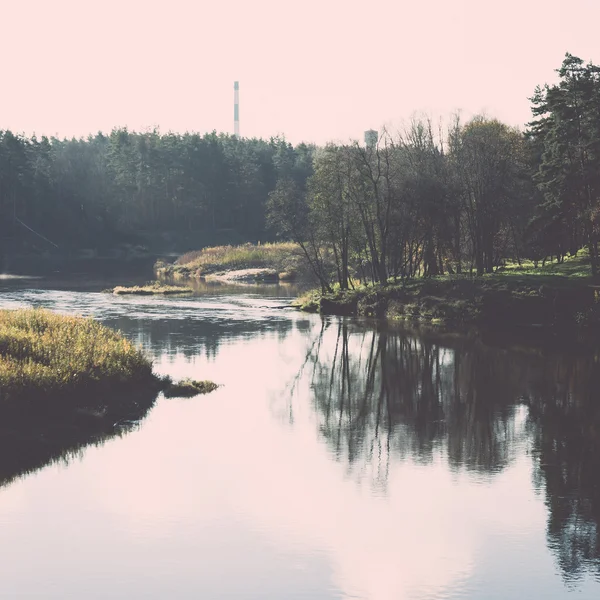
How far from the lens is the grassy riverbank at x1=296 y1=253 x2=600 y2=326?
6406 cm

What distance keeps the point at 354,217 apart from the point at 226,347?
27571mm

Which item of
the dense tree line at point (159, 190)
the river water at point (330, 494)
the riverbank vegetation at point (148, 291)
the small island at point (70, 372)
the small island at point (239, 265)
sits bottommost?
the river water at point (330, 494)

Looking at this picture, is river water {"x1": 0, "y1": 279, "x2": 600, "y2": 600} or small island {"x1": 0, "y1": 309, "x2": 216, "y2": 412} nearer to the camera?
river water {"x1": 0, "y1": 279, "x2": 600, "y2": 600}

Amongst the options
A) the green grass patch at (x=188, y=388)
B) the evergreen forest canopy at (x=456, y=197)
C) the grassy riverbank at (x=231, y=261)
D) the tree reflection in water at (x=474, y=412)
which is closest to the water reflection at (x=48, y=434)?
the green grass patch at (x=188, y=388)

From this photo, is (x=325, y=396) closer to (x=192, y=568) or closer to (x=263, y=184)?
(x=192, y=568)

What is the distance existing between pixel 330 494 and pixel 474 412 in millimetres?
13065

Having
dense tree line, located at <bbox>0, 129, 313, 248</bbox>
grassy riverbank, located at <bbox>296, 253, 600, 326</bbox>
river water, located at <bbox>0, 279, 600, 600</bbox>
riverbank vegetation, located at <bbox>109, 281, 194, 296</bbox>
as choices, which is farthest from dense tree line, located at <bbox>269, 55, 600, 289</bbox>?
dense tree line, located at <bbox>0, 129, 313, 248</bbox>

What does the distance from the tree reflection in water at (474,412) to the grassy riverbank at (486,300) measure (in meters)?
7.65

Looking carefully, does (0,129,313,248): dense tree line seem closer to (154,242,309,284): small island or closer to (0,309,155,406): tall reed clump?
(154,242,309,284): small island

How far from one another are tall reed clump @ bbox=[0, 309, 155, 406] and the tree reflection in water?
8284mm

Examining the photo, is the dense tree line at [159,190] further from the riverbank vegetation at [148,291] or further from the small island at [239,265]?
the riverbank vegetation at [148,291]

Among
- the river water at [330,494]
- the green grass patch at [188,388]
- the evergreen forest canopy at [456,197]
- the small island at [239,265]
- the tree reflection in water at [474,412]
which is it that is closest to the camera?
the river water at [330,494]

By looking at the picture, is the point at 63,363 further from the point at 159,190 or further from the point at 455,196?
the point at 159,190

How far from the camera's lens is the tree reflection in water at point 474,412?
2702cm
